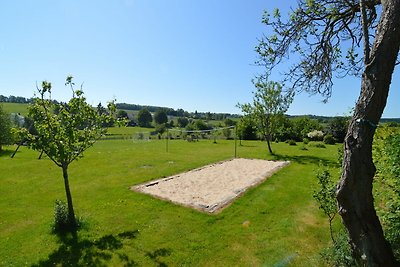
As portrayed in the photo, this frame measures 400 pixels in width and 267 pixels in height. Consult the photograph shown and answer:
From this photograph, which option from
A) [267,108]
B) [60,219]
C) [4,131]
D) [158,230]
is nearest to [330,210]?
[158,230]

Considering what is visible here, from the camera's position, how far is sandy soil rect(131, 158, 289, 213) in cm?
1016

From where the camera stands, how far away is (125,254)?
644 cm

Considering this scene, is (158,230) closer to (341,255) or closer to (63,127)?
(63,127)

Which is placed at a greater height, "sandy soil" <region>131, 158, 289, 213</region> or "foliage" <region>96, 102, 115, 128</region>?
"foliage" <region>96, 102, 115, 128</region>

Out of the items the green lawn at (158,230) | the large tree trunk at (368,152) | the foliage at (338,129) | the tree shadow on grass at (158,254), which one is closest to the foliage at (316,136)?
the foliage at (338,129)

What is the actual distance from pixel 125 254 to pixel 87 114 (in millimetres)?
4088

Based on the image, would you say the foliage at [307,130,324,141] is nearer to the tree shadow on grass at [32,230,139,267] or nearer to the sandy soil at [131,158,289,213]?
the sandy soil at [131,158,289,213]

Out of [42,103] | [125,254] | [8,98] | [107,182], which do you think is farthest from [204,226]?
[8,98]

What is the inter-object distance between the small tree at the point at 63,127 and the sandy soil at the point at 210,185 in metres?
4.00

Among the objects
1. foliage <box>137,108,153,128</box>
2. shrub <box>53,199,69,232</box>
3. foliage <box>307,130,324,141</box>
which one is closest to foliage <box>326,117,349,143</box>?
foliage <box>307,130,324,141</box>

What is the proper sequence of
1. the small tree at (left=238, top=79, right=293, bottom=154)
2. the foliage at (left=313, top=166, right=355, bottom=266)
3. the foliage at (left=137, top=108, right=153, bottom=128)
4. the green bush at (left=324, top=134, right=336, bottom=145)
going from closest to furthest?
1. the foliage at (left=313, top=166, right=355, bottom=266)
2. the small tree at (left=238, top=79, right=293, bottom=154)
3. the green bush at (left=324, top=134, right=336, bottom=145)
4. the foliage at (left=137, top=108, right=153, bottom=128)

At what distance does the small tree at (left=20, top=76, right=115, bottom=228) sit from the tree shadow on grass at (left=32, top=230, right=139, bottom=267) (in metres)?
1.07

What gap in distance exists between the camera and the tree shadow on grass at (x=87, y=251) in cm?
609

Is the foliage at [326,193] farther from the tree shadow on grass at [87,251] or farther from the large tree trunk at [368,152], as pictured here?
the tree shadow on grass at [87,251]
